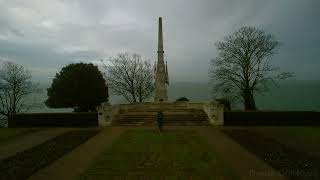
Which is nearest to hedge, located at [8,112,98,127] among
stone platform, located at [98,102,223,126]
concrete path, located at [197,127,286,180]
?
stone platform, located at [98,102,223,126]

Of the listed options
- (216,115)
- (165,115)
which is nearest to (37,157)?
(216,115)

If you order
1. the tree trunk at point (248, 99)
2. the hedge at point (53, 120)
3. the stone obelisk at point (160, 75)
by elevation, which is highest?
the stone obelisk at point (160, 75)

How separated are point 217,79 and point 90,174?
29623mm

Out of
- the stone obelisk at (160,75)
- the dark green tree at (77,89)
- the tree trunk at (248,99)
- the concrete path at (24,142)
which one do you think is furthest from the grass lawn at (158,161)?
the dark green tree at (77,89)

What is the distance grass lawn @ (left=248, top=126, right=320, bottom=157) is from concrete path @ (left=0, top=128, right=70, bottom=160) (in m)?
14.5

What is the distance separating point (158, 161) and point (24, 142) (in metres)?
10.5

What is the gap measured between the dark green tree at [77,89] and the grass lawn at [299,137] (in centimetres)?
2281

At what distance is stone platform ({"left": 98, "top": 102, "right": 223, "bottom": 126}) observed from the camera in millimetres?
31797

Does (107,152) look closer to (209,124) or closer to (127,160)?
(127,160)

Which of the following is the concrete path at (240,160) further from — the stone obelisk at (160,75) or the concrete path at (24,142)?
the stone obelisk at (160,75)

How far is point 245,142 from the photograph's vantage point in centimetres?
2153

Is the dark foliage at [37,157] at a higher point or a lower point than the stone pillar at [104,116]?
lower

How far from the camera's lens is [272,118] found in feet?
105

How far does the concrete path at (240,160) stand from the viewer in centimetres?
1372
